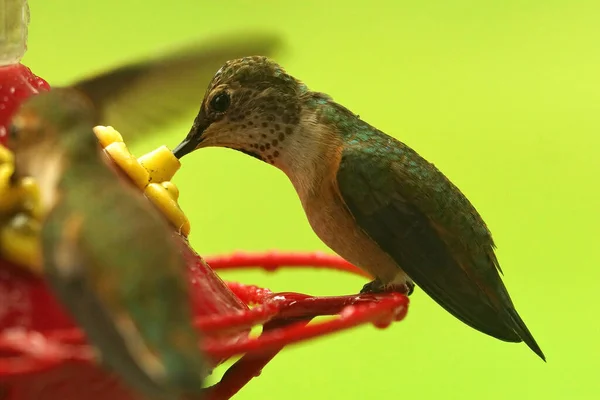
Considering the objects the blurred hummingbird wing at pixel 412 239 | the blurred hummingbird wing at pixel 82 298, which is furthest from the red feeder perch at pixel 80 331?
the blurred hummingbird wing at pixel 412 239

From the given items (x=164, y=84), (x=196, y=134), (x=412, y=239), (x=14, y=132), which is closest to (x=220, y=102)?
(x=196, y=134)

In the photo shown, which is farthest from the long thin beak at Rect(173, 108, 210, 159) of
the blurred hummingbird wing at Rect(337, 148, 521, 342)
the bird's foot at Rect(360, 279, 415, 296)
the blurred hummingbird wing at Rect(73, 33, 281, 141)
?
the bird's foot at Rect(360, 279, 415, 296)

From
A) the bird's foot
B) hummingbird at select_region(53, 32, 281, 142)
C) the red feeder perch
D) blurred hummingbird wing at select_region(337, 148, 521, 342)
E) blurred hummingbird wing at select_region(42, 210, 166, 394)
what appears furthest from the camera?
the bird's foot

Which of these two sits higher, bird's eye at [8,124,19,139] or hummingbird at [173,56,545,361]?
bird's eye at [8,124,19,139]

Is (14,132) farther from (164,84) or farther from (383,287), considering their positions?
(383,287)

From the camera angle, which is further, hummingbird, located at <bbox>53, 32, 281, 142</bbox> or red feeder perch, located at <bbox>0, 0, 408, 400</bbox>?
hummingbird, located at <bbox>53, 32, 281, 142</bbox>

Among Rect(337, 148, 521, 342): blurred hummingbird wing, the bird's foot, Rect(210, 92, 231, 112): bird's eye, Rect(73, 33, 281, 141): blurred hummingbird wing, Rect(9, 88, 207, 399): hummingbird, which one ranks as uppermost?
Rect(9, 88, 207, 399): hummingbird

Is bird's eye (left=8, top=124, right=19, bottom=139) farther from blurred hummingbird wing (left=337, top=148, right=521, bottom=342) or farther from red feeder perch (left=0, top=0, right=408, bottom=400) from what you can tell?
blurred hummingbird wing (left=337, top=148, right=521, bottom=342)
